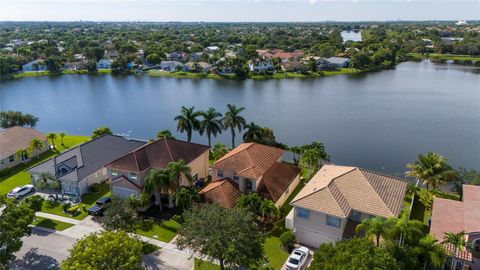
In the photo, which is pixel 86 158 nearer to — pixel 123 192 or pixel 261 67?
pixel 123 192

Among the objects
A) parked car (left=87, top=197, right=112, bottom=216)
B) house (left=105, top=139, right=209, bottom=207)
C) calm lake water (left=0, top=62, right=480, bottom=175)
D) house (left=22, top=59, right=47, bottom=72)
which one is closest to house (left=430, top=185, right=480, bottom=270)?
calm lake water (left=0, top=62, right=480, bottom=175)

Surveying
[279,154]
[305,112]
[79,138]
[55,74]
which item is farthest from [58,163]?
[55,74]

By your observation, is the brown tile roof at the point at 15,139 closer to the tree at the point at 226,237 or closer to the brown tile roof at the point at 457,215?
the tree at the point at 226,237

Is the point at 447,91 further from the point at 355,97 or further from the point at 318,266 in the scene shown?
the point at 318,266

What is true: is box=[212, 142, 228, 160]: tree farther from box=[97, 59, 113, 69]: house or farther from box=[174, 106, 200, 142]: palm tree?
box=[97, 59, 113, 69]: house

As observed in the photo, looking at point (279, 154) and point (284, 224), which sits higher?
point (279, 154)

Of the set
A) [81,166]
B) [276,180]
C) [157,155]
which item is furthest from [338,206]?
[81,166]
